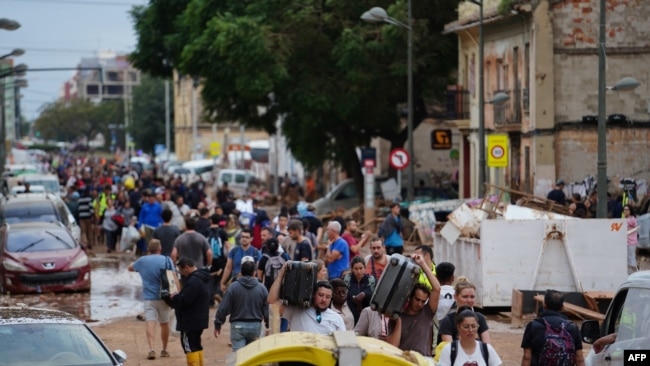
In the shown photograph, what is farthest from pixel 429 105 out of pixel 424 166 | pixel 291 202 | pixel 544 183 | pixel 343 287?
pixel 343 287

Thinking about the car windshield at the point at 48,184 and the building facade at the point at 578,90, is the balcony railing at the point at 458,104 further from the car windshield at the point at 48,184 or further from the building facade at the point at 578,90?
the car windshield at the point at 48,184

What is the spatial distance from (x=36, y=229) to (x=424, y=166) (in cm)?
3541

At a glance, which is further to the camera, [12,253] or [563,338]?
[12,253]

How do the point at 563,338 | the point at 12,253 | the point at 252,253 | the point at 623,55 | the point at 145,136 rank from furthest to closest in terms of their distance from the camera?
the point at 145,136 < the point at 623,55 < the point at 12,253 < the point at 252,253 < the point at 563,338

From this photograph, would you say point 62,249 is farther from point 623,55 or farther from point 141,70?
point 141,70

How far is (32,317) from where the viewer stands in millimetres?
13062

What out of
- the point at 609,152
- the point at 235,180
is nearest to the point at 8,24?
the point at 609,152

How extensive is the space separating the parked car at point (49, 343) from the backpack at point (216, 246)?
10008 millimetres

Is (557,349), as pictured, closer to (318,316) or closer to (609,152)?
(318,316)

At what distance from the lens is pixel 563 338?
11758 mm

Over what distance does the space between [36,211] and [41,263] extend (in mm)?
7876

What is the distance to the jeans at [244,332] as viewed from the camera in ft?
50.2

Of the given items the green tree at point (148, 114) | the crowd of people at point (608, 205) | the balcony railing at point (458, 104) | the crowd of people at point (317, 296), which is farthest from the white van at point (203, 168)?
the crowd of people at point (317, 296)

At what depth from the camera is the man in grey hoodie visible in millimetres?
15281
